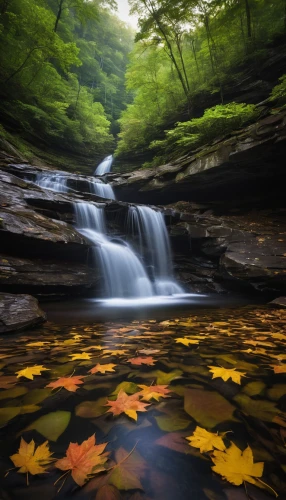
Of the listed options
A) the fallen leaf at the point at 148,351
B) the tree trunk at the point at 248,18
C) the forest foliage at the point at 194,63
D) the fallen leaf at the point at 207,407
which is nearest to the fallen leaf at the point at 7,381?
the fallen leaf at the point at 148,351

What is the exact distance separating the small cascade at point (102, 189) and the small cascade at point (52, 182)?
1449mm

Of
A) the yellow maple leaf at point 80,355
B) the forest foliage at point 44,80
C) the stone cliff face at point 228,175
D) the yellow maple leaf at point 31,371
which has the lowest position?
the yellow maple leaf at point 80,355

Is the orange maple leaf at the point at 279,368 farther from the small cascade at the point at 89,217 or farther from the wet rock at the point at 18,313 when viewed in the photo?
the small cascade at the point at 89,217

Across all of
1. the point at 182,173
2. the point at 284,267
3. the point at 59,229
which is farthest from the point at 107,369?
the point at 182,173

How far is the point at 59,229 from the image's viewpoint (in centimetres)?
640

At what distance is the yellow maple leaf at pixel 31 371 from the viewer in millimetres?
1612

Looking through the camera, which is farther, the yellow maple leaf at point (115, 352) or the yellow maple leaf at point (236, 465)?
the yellow maple leaf at point (115, 352)

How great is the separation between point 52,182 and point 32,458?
1162 cm

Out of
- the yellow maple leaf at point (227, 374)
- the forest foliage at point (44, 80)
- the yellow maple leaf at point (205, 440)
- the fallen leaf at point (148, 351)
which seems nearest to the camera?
the yellow maple leaf at point (205, 440)

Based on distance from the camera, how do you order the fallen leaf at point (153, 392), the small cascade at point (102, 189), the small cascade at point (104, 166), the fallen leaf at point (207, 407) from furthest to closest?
the small cascade at point (104, 166)
the small cascade at point (102, 189)
the fallen leaf at point (153, 392)
the fallen leaf at point (207, 407)

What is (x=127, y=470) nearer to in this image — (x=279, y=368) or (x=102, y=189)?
(x=279, y=368)

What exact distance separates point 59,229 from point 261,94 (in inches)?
485

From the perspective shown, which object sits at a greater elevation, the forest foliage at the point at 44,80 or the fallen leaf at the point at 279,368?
the forest foliage at the point at 44,80

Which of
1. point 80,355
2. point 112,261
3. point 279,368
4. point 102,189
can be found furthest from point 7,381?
point 102,189
